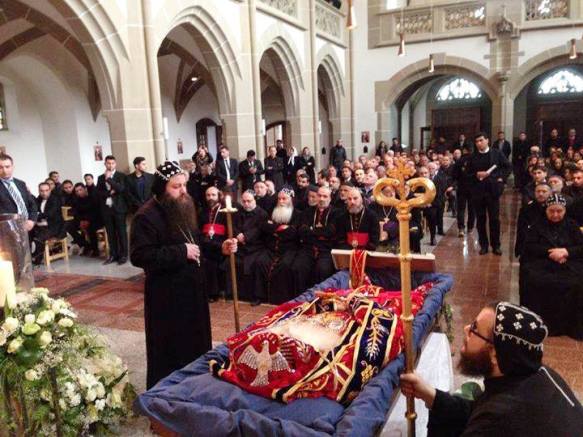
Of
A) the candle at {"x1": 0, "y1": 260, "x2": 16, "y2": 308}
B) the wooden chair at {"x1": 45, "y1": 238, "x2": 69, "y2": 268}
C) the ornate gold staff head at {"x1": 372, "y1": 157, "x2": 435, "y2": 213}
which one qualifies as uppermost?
the ornate gold staff head at {"x1": 372, "y1": 157, "x2": 435, "y2": 213}

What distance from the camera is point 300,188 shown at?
9039 millimetres

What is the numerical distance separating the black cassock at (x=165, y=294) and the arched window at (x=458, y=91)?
2019 cm

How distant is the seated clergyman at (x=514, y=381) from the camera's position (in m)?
1.81

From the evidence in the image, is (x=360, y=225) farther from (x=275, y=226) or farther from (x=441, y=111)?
(x=441, y=111)

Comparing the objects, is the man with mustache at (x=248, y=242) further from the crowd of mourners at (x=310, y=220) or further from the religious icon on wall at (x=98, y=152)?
the religious icon on wall at (x=98, y=152)

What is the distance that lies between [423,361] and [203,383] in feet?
6.08

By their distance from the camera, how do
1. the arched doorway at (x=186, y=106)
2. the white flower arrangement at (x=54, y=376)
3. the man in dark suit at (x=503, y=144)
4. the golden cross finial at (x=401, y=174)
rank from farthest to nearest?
the arched doorway at (x=186, y=106)
the man in dark suit at (x=503, y=144)
the golden cross finial at (x=401, y=174)
the white flower arrangement at (x=54, y=376)

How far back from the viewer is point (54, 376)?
2.40 m

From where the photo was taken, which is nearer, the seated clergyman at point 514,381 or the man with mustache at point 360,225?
the seated clergyman at point 514,381

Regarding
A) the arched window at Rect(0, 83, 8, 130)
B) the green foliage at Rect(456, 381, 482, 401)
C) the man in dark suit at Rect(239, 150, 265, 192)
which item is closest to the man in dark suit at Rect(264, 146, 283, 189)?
the man in dark suit at Rect(239, 150, 265, 192)

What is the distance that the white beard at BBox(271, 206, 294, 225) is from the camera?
6762 millimetres

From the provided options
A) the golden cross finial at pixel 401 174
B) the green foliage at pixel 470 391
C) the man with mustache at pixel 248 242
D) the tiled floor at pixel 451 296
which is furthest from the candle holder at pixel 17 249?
the man with mustache at pixel 248 242

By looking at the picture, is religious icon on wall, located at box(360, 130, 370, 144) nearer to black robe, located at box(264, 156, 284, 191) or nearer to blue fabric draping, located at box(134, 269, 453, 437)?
black robe, located at box(264, 156, 284, 191)

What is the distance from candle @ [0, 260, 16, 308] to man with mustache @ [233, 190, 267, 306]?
4465 mm
